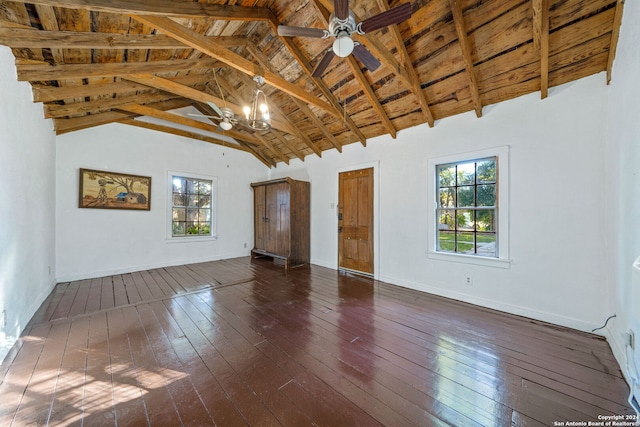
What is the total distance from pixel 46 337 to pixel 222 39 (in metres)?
3.89

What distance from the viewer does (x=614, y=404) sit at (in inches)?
60.3

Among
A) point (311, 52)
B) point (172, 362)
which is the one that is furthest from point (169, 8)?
point (172, 362)

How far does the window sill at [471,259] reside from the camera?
9.93 feet

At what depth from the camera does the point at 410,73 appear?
3014 mm

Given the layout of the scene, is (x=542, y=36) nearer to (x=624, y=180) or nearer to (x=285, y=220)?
(x=624, y=180)

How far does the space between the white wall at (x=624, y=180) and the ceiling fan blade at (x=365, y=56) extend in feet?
6.22

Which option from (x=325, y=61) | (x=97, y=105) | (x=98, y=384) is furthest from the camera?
(x=97, y=105)

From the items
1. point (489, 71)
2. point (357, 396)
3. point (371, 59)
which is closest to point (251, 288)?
point (357, 396)

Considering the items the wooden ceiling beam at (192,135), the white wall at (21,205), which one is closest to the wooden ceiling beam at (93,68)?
the white wall at (21,205)

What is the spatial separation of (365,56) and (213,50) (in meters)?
1.73

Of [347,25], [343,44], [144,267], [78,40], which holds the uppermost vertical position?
[78,40]

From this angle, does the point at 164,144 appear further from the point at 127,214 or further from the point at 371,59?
the point at 371,59

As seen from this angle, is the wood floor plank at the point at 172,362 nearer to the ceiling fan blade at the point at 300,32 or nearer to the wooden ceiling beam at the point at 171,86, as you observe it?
the ceiling fan blade at the point at 300,32

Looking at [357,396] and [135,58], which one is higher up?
[135,58]
